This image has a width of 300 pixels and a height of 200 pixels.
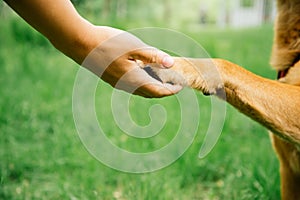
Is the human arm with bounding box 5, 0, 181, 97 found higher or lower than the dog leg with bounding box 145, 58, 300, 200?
higher

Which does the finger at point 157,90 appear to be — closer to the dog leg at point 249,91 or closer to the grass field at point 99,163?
the dog leg at point 249,91

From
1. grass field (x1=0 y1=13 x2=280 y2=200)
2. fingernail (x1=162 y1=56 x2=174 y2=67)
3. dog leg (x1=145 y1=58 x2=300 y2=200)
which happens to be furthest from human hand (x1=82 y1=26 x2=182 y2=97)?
grass field (x1=0 y1=13 x2=280 y2=200)

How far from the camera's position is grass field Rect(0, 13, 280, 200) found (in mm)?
2930

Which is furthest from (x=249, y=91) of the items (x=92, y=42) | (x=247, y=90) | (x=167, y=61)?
(x=92, y=42)

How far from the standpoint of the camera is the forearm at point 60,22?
5.59 ft

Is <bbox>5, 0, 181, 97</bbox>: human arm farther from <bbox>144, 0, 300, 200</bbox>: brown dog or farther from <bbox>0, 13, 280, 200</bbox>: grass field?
<bbox>0, 13, 280, 200</bbox>: grass field

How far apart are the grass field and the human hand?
1064 millimetres

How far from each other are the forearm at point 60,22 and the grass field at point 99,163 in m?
1.17

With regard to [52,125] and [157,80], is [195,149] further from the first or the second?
[157,80]

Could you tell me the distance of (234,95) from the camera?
6.51 ft

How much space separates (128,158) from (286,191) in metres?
1.13

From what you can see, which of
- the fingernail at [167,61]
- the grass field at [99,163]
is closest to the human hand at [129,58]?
the fingernail at [167,61]

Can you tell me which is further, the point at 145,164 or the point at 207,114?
the point at 207,114

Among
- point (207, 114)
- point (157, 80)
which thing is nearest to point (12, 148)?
point (207, 114)
